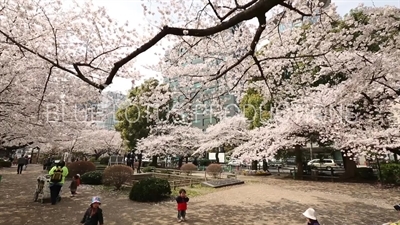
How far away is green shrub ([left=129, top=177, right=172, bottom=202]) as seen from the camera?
10.1 metres

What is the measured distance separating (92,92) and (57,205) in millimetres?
5398

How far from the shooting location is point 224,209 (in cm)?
877

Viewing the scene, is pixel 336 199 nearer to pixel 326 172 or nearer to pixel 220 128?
pixel 326 172

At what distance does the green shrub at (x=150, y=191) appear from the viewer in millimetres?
10102

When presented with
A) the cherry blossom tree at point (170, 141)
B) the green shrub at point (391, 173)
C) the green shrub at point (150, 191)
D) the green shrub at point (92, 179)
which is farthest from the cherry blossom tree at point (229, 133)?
the green shrub at point (150, 191)

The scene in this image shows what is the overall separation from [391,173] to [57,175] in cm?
1826

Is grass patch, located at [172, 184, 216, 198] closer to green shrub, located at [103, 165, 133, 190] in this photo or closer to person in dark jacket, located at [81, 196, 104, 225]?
green shrub, located at [103, 165, 133, 190]

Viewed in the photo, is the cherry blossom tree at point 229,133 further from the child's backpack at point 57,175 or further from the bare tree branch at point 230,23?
the bare tree branch at point 230,23

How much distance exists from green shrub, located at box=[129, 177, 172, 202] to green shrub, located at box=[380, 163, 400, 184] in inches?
546

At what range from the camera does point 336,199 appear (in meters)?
10.6

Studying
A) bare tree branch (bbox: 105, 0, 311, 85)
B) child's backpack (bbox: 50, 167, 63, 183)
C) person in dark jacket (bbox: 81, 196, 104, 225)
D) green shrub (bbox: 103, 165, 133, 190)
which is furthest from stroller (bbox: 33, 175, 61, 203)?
bare tree branch (bbox: 105, 0, 311, 85)

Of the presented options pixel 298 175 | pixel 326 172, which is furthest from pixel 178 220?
pixel 326 172

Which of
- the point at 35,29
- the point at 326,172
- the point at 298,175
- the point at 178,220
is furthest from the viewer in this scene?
the point at 326,172

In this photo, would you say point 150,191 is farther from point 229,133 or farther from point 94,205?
point 229,133
